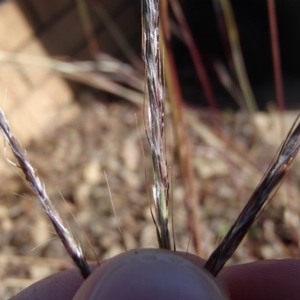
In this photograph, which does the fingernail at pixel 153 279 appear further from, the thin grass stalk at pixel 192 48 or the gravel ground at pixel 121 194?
the gravel ground at pixel 121 194

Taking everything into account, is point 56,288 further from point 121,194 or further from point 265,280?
point 121,194

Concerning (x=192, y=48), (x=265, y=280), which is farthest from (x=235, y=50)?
(x=265, y=280)

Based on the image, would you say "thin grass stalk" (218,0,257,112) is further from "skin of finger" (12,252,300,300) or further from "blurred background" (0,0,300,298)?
"skin of finger" (12,252,300,300)

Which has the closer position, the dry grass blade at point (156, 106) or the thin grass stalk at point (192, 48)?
the dry grass blade at point (156, 106)

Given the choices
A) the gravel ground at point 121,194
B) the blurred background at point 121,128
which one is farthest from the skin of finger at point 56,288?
the gravel ground at point 121,194

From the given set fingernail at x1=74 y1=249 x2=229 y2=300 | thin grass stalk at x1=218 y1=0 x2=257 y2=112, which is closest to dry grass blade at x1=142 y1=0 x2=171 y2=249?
fingernail at x1=74 y1=249 x2=229 y2=300

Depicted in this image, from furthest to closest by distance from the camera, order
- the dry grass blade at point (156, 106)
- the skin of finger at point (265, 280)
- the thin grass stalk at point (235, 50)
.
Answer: the thin grass stalk at point (235, 50), the skin of finger at point (265, 280), the dry grass blade at point (156, 106)

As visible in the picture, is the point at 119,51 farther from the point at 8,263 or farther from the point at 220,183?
the point at 8,263
